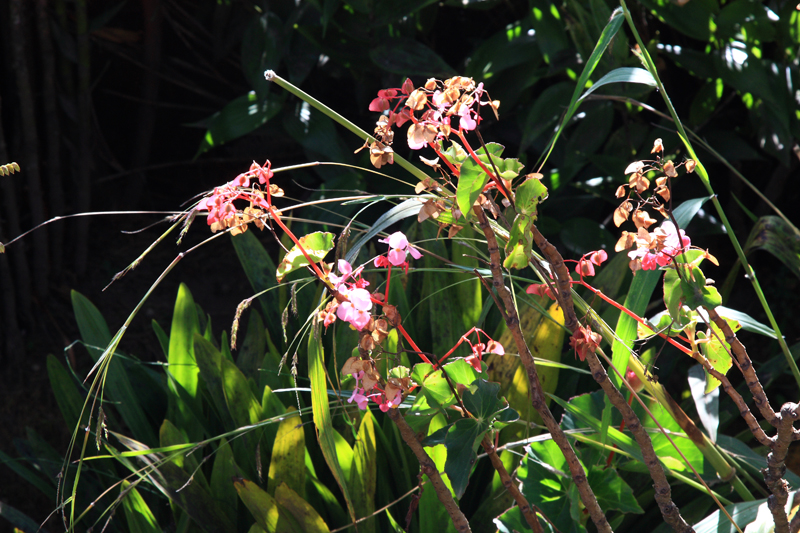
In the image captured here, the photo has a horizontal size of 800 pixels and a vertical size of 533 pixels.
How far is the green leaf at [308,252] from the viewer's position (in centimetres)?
40

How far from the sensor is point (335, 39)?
4.44 ft

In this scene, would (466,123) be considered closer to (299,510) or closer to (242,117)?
(299,510)

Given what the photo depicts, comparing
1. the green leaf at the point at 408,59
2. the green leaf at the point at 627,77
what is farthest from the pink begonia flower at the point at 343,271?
the green leaf at the point at 408,59

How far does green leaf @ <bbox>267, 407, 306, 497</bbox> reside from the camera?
70cm

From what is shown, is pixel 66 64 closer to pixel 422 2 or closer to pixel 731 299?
pixel 422 2

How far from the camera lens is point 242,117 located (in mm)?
1341

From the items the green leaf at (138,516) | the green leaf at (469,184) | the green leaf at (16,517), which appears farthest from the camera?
the green leaf at (16,517)

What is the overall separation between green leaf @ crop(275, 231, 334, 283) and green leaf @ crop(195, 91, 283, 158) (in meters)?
0.96

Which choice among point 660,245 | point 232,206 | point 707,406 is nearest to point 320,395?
point 232,206

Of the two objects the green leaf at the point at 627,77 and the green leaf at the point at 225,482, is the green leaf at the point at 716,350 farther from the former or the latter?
the green leaf at the point at 225,482

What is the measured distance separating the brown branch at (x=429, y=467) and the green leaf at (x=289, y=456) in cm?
23

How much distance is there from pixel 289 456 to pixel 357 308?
394mm

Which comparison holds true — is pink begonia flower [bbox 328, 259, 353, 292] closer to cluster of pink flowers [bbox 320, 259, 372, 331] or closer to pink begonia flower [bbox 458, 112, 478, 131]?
cluster of pink flowers [bbox 320, 259, 372, 331]

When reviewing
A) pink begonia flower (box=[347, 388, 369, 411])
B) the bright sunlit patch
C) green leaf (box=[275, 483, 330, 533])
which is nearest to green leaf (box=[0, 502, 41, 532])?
green leaf (box=[275, 483, 330, 533])
